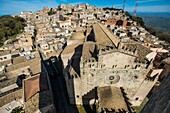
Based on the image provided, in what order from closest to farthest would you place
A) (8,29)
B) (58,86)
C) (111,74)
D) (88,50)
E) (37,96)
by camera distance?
(111,74) → (37,96) → (88,50) → (58,86) → (8,29)

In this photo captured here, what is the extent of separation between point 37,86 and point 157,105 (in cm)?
2161

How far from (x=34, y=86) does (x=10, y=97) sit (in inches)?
189

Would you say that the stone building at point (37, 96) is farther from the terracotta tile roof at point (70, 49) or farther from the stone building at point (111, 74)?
the terracotta tile roof at point (70, 49)

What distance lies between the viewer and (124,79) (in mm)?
20031

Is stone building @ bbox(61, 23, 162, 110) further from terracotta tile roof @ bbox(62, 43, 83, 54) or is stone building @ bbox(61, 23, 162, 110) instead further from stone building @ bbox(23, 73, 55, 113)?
terracotta tile roof @ bbox(62, 43, 83, 54)

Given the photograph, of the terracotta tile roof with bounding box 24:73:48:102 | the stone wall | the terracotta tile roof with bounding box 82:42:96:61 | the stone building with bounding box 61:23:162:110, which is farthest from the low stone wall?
the terracotta tile roof with bounding box 82:42:96:61

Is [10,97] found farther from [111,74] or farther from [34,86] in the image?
[111,74]

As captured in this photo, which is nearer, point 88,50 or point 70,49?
point 88,50

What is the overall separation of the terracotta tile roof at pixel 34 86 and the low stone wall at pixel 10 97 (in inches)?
86.9

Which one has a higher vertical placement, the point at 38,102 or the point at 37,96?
the point at 37,96

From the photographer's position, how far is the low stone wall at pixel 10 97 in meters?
20.7

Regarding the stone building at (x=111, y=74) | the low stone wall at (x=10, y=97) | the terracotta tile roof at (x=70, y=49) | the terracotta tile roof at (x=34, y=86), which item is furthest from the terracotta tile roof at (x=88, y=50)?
the low stone wall at (x=10, y=97)

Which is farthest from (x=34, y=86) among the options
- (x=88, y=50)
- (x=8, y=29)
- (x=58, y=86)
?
(x=8, y=29)

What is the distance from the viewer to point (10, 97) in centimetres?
2158
